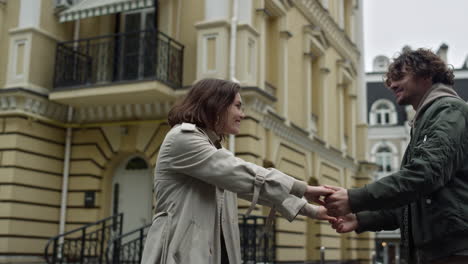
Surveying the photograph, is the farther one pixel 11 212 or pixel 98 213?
pixel 98 213

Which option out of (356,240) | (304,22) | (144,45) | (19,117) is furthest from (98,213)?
(356,240)

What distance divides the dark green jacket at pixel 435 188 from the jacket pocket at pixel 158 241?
3.49ft

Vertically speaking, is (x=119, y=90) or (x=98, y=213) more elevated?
(x=119, y=90)

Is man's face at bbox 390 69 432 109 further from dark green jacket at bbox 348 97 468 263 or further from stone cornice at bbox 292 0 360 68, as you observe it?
stone cornice at bbox 292 0 360 68

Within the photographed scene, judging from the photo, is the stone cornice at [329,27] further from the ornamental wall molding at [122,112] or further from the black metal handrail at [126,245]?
the black metal handrail at [126,245]

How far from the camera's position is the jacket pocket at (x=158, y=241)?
3.14 meters

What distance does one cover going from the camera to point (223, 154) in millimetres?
3178

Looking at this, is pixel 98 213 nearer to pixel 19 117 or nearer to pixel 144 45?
pixel 19 117

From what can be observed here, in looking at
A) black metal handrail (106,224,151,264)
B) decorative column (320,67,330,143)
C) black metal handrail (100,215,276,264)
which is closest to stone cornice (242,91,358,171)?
decorative column (320,67,330,143)

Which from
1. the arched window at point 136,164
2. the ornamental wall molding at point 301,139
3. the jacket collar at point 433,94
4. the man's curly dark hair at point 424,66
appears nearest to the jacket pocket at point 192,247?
the jacket collar at point 433,94

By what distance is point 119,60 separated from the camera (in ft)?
42.9

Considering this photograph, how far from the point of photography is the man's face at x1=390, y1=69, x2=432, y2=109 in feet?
12.0

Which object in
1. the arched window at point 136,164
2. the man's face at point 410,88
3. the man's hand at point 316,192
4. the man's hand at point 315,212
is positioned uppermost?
the arched window at point 136,164

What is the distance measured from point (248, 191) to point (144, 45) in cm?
984
